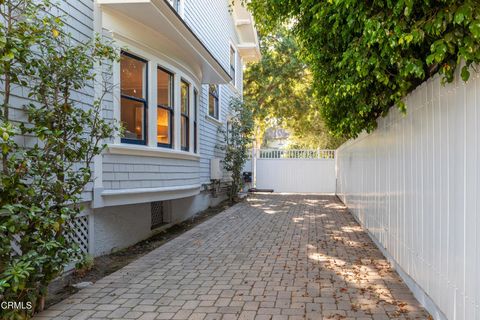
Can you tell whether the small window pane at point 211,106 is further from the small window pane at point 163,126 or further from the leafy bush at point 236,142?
the small window pane at point 163,126

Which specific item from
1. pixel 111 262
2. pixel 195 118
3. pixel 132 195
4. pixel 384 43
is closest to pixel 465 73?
pixel 384 43

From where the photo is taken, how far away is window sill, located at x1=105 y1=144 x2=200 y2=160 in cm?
694

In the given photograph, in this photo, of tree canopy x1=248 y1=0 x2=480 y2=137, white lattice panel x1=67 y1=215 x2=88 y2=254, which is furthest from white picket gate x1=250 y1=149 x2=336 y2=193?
white lattice panel x1=67 y1=215 x2=88 y2=254

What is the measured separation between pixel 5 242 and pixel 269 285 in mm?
3045

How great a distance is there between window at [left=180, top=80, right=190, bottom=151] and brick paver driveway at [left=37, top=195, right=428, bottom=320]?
2.45 m

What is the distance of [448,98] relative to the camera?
3568 mm

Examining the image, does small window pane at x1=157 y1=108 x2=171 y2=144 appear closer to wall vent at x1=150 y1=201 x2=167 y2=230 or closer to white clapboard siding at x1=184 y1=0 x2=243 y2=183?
wall vent at x1=150 y1=201 x2=167 y2=230

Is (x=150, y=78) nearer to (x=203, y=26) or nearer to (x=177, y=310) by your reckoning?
(x=177, y=310)

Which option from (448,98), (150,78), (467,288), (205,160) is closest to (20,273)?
A: (467,288)

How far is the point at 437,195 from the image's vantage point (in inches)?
153

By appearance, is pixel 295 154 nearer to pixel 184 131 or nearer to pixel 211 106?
pixel 211 106

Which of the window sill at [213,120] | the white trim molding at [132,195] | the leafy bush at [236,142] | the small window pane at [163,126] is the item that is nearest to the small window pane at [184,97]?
the small window pane at [163,126]

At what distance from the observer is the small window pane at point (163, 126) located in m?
8.61

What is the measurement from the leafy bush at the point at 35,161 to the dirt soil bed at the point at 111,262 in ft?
2.18
